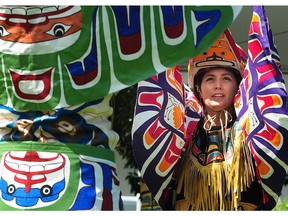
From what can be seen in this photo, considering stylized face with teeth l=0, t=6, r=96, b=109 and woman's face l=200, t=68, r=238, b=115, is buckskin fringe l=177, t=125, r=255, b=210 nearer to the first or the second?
woman's face l=200, t=68, r=238, b=115

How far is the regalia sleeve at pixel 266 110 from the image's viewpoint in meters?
2.48

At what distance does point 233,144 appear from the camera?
261cm

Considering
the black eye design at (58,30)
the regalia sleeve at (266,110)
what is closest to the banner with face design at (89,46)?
the black eye design at (58,30)

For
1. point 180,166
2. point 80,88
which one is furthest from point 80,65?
point 180,166

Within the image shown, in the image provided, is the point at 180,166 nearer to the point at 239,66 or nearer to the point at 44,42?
the point at 239,66

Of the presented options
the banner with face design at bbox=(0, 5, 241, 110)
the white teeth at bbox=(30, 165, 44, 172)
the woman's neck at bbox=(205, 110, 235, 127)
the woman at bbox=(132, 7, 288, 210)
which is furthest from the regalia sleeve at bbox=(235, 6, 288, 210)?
the white teeth at bbox=(30, 165, 44, 172)

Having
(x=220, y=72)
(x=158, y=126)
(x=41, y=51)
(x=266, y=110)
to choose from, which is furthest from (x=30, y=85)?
(x=220, y=72)

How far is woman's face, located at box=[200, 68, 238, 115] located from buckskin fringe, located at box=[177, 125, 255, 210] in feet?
0.38

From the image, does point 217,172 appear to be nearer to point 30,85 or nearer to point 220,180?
point 220,180

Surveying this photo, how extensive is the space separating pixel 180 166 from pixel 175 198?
0.35ft

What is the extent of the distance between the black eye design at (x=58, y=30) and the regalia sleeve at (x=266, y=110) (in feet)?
2.90

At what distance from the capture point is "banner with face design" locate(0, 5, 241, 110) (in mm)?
1757

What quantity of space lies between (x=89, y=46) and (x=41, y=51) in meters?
0.11

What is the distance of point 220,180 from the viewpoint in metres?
2.58
